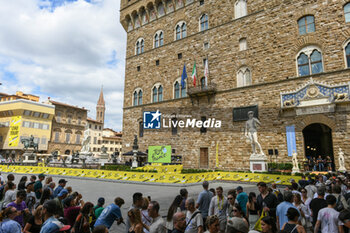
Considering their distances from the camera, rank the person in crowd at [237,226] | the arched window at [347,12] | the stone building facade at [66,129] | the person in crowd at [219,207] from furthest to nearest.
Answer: the stone building facade at [66,129], the arched window at [347,12], the person in crowd at [219,207], the person in crowd at [237,226]

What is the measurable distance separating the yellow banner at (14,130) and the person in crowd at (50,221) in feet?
152

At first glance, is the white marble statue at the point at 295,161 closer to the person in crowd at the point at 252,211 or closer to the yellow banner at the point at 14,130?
the person in crowd at the point at 252,211

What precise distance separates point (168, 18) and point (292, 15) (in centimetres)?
1375

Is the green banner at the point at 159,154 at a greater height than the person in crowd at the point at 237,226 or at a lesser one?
greater

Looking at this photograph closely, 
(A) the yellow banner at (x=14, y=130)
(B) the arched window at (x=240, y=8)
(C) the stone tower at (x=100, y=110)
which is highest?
(C) the stone tower at (x=100, y=110)

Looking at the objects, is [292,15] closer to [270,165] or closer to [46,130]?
[270,165]

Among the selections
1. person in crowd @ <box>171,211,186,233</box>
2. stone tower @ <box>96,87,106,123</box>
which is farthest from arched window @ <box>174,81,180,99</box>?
stone tower @ <box>96,87,106,123</box>

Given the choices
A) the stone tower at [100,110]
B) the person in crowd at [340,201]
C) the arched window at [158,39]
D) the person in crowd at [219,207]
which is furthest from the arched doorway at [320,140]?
the stone tower at [100,110]

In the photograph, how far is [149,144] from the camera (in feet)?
85.8

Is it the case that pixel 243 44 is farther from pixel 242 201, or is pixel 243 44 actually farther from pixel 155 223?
pixel 155 223

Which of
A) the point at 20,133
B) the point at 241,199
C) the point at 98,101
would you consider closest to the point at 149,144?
the point at 241,199

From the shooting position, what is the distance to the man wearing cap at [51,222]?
301 cm

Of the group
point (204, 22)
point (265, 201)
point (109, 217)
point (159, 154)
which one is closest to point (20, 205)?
point (109, 217)

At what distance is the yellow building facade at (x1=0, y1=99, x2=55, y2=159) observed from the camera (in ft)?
137
